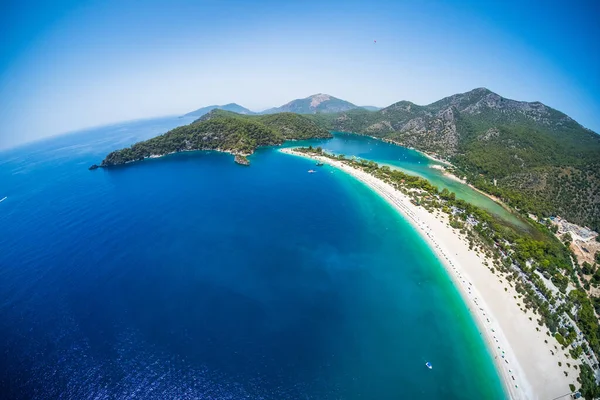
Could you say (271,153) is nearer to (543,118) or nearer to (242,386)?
(242,386)

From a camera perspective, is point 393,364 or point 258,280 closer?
point 393,364

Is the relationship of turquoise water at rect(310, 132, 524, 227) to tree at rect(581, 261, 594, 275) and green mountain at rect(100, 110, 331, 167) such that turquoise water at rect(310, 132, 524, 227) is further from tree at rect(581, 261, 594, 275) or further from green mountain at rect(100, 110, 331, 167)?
green mountain at rect(100, 110, 331, 167)

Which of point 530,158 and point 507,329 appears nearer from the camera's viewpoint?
point 507,329

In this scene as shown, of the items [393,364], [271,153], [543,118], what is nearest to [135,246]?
[393,364]

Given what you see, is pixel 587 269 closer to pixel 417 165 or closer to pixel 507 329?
pixel 507 329


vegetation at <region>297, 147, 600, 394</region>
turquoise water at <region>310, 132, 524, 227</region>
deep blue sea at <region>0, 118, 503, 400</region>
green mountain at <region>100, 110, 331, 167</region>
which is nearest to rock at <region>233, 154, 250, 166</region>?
green mountain at <region>100, 110, 331, 167</region>

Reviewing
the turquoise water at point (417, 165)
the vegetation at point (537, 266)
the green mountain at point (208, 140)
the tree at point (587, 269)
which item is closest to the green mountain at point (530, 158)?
the turquoise water at point (417, 165)

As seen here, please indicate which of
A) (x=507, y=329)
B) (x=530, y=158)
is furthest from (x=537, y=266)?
(x=530, y=158)
